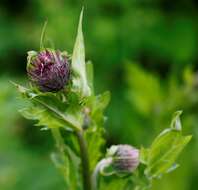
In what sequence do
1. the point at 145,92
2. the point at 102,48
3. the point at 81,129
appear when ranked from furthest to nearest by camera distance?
the point at 102,48, the point at 145,92, the point at 81,129

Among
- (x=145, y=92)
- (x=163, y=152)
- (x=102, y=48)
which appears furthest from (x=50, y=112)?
(x=102, y=48)

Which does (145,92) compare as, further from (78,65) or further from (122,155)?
(78,65)

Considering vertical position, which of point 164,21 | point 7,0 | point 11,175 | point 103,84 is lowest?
point 11,175

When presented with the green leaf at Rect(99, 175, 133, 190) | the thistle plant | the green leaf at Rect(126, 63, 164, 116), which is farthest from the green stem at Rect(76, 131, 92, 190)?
the green leaf at Rect(126, 63, 164, 116)

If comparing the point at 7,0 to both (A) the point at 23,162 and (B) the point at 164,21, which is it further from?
(A) the point at 23,162

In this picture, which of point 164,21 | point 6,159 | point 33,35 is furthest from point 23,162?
point 164,21

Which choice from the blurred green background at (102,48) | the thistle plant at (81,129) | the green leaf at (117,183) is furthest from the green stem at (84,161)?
the blurred green background at (102,48)

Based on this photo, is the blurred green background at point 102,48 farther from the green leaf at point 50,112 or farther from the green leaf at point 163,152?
the green leaf at point 50,112
